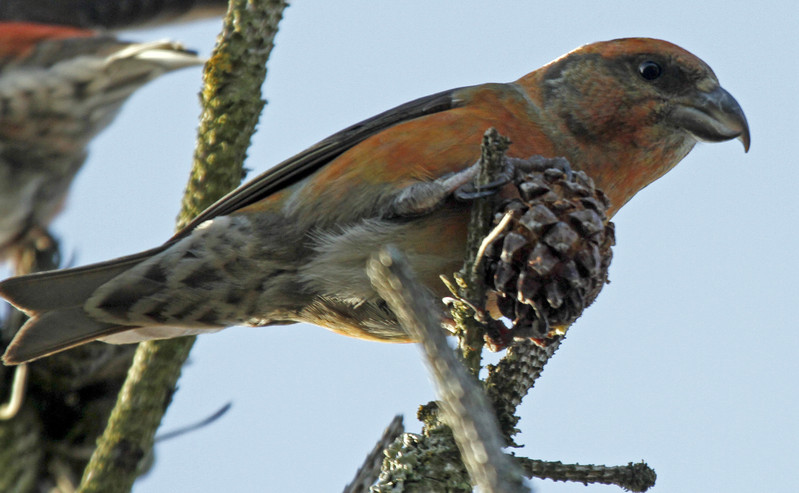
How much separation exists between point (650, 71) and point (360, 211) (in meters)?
1.20

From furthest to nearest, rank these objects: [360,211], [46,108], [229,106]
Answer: [46,108]
[360,211]
[229,106]


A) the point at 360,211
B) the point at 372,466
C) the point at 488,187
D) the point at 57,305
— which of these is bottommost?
the point at 372,466

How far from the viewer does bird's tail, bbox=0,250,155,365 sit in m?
2.84

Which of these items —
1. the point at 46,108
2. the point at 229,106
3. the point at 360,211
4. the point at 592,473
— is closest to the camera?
the point at 592,473

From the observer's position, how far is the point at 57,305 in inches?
115

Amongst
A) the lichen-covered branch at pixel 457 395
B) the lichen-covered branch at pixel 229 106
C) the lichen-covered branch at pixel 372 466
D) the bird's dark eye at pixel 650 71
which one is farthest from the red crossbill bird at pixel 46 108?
the lichen-covered branch at pixel 457 395

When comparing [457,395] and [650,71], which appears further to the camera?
[650,71]

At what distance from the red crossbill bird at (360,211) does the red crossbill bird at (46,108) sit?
1388 millimetres

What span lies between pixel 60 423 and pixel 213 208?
1062 mm

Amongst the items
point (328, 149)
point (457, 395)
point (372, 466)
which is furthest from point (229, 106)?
point (457, 395)

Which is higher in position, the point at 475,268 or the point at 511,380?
the point at 475,268

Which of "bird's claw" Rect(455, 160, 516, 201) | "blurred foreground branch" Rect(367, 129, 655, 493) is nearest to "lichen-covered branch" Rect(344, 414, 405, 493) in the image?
"blurred foreground branch" Rect(367, 129, 655, 493)

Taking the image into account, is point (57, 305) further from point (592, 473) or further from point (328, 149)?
point (592, 473)

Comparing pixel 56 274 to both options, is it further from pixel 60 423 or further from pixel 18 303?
pixel 60 423
